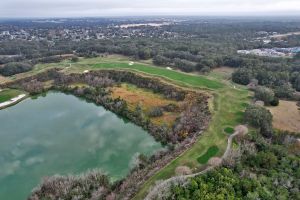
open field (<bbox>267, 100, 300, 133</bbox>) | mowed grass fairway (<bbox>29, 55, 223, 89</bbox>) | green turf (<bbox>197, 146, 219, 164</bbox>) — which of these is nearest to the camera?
green turf (<bbox>197, 146, 219, 164</bbox>)

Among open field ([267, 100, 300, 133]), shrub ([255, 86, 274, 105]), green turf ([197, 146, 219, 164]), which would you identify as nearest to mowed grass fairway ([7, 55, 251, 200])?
green turf ([197, 146, 219, 164])

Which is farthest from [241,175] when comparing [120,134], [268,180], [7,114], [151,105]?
[7,114]

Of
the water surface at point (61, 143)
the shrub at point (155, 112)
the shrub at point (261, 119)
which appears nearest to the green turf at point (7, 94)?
the water surface at point (61, 143)

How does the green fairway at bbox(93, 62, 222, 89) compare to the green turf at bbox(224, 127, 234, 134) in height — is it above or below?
below

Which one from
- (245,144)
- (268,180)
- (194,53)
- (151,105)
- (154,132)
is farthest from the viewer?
(194,53)

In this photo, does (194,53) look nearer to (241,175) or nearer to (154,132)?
(154,132)

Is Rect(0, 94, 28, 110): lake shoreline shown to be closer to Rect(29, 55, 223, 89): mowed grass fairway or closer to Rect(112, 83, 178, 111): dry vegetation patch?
Rect(29, 55, 223, 89): mowed grass fairway
